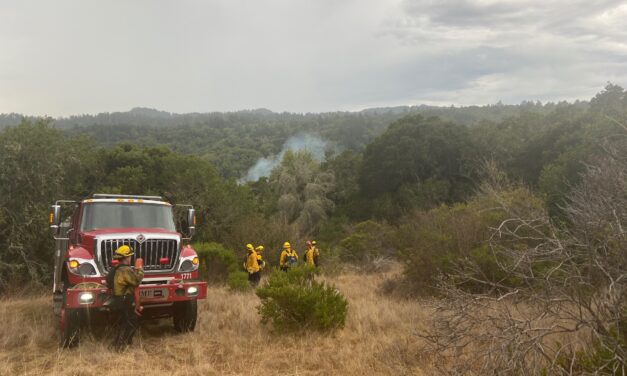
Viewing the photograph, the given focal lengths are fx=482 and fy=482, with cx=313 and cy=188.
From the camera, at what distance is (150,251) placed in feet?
25.0

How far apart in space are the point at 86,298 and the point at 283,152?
127ft

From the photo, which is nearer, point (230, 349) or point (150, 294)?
point (230, 349)

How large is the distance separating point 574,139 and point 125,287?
31.0 metres

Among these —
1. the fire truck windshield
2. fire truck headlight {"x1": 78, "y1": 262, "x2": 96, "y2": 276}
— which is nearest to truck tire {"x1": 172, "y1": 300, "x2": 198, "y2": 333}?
the fire truck windshield

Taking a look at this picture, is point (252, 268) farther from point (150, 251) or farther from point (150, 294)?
point (150, 294)

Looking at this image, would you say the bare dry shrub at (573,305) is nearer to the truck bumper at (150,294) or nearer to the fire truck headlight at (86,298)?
the truck bumper at (150,294)

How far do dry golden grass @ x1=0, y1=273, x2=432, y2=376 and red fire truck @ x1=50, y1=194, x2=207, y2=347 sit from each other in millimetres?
404

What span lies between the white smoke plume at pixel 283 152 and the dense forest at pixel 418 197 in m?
8.38

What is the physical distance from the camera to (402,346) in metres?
6.51

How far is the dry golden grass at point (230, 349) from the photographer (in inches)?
234

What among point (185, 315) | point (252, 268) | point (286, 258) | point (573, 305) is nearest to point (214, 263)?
point (252, 268)

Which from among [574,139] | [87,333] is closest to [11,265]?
[87,333]

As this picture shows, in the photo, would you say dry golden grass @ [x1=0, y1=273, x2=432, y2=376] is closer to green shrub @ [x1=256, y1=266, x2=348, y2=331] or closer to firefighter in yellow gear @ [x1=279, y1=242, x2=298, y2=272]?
green shrub @ [x1=256, y1=266, x2=348, y2=331]

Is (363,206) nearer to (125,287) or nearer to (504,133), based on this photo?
(504,133)
